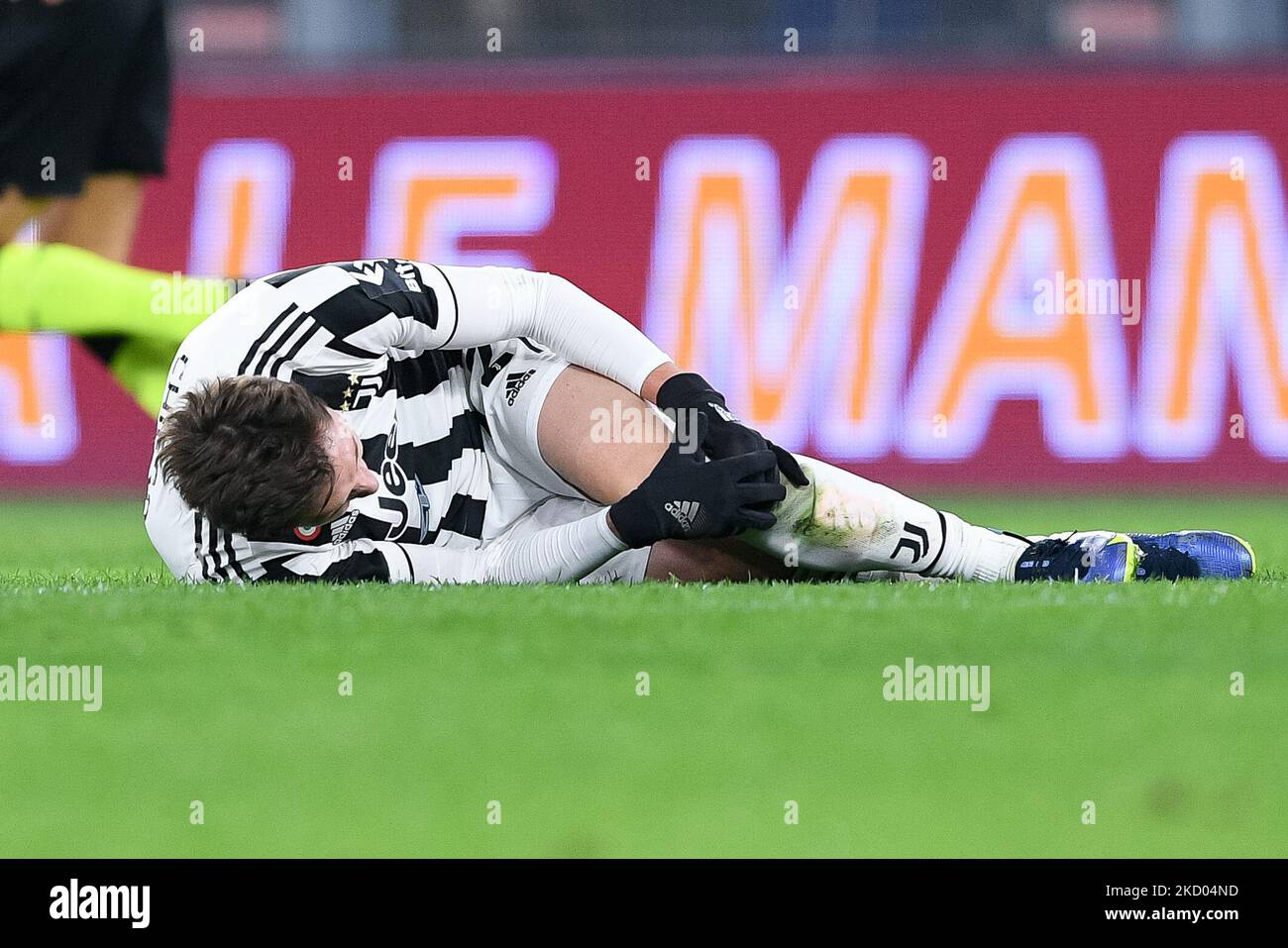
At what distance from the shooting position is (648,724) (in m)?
2.12

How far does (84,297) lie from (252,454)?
1.59 metres

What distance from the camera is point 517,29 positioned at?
24.2 feet

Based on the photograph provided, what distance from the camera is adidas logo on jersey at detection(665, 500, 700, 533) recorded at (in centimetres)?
283

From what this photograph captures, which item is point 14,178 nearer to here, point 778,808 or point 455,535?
point 455,535

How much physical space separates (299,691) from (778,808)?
0.79 m

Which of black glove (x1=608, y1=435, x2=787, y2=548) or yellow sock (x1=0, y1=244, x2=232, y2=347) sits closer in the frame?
black glove (x1=608, y1=435, x2=787, y2=548)

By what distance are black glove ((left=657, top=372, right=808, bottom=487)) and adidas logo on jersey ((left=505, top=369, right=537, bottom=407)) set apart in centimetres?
28

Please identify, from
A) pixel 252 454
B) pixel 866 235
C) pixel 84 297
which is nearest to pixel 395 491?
pixel 252 454

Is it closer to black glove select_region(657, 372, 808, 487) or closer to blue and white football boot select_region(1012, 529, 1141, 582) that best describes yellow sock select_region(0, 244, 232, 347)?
black glove select_region(657, 372, 808, 487)

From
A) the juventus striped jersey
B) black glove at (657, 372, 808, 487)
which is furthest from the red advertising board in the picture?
black glove at (657, 372, 808, 487)

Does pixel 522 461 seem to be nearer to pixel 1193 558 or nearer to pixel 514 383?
pixel 514 383

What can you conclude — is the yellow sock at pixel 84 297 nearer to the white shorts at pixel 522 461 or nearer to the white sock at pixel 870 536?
the white shorts at pixel 522 461

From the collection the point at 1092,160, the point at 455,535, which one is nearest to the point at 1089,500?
the point at 1092,160

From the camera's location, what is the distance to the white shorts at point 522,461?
3.16 meters
